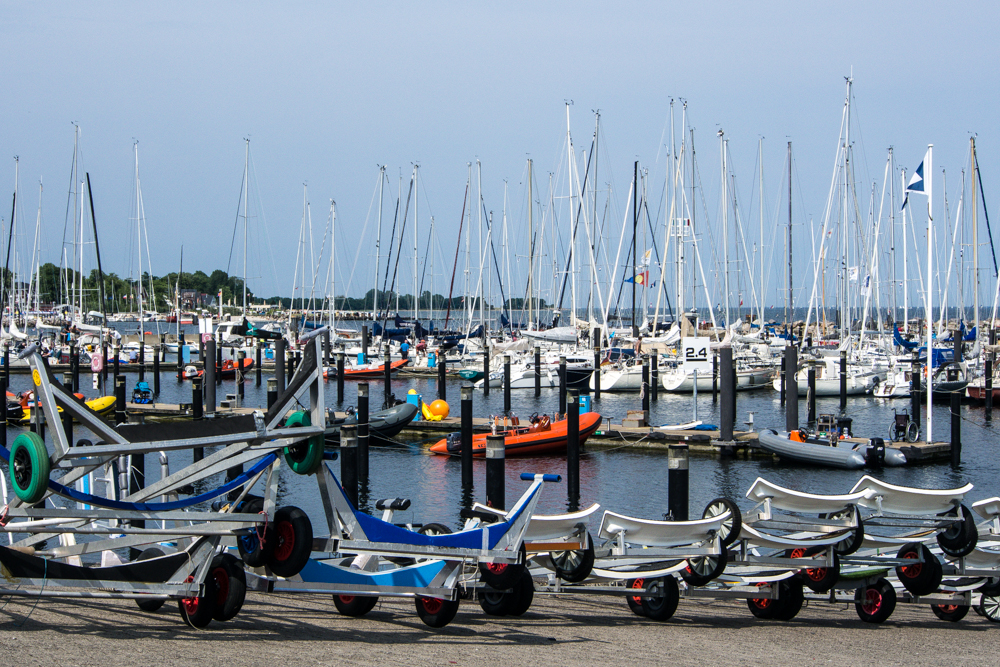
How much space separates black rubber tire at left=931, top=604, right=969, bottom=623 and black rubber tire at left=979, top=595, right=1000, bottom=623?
281 mm

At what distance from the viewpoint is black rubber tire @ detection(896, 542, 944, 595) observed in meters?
10.9

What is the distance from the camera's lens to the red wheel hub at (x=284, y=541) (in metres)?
8.15

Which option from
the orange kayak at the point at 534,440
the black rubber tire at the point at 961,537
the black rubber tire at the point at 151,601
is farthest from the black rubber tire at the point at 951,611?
the orange kayak at the point at 534,440

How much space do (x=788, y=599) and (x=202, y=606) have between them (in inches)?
259

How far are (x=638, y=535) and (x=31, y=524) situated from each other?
6.21 meters

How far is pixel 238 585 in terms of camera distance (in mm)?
8133

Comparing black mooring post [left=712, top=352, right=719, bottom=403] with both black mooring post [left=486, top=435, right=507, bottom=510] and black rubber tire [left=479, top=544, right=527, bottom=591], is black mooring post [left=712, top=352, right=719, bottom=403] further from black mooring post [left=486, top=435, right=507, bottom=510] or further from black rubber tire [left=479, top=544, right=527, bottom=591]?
black rubber tire [left=479, top=544, right=527, bottom=591]

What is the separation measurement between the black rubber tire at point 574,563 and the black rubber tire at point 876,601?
3516 mm

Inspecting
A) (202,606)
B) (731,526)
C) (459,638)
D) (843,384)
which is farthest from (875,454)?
(202,606)

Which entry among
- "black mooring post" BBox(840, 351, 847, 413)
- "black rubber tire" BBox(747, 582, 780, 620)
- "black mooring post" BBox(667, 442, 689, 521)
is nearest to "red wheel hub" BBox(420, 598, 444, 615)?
"black rubber tire" BBox(747, 582, 780, 620)

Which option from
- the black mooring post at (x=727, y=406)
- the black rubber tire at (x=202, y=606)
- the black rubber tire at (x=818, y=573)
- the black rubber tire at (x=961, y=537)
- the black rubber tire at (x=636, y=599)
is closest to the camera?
the black rubber tire at (x=202, y=606)

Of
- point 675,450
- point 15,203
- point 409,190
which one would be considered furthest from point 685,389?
point 15,203

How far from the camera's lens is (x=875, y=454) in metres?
26.3

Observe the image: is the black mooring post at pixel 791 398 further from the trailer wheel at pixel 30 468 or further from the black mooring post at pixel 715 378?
the trailer wheel at pixel 30 468
